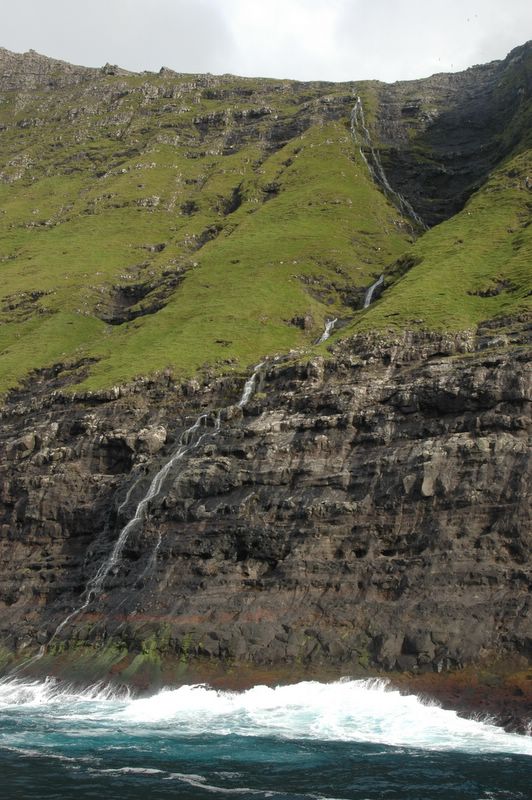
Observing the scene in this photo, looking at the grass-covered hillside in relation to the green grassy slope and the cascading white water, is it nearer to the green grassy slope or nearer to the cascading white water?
the green grassy slope

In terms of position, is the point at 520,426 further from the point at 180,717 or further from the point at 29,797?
the point at 29,797

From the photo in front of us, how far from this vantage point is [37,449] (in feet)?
264

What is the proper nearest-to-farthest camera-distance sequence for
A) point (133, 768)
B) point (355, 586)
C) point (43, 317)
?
point (133, 768) → point (355, 586) → point (43, 317)

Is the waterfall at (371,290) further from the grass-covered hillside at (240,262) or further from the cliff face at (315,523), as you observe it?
the cliff face at (315,523)

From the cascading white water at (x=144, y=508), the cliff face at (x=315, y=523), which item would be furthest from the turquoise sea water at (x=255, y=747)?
the cascading white water at (x=144, y=508)

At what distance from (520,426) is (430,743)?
25240 millimetres

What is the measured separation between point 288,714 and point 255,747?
6.80 metres

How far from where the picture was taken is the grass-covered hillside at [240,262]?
96.5 m

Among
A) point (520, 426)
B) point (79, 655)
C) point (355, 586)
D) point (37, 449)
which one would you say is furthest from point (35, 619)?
point (520, 426)

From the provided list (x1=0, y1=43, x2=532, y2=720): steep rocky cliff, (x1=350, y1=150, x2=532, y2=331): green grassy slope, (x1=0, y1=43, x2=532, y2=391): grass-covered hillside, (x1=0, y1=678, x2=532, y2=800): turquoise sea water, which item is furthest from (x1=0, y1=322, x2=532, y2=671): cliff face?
(x1=0, y1=43, x2=532, y2=391): grass-covered hillside

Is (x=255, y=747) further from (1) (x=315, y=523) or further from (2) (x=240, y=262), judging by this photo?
(2) (x=240, y=262)

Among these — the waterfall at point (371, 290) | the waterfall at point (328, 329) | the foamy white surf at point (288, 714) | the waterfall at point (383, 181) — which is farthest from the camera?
the waterfall at point (383, 181)

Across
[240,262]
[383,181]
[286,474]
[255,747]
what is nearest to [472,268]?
[240,262]

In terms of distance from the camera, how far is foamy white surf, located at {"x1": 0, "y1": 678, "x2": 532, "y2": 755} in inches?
1630
